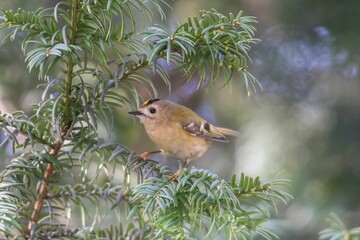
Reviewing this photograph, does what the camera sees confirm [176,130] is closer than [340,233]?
No

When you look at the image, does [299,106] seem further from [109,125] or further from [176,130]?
[109,125]

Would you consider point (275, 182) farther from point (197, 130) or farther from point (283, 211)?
point (283, 211)

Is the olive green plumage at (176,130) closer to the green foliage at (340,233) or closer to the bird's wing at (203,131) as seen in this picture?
the bird's wing at (203,131)

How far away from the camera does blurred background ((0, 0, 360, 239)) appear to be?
103 inches

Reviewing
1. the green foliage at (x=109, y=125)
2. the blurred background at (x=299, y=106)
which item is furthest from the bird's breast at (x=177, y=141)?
the green foliage at (x=109, y=125)

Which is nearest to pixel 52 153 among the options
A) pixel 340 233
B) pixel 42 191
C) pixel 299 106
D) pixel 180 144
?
pixel 42 191

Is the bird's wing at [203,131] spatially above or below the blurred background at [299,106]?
below

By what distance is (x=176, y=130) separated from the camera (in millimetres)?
2240

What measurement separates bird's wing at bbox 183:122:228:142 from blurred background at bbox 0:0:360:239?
1.66ft

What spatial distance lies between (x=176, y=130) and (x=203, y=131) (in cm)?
10

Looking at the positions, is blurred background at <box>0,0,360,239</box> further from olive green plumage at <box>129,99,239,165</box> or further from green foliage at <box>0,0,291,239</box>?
green foliage at <box>0,0,291,239</box>

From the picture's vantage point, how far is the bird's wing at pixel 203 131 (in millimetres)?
2241

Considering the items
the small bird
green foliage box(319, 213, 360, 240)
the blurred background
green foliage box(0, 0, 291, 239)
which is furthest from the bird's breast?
green foliage box(319, 213, 360, 240)

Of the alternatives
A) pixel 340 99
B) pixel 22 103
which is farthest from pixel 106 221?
pixel 340 99
